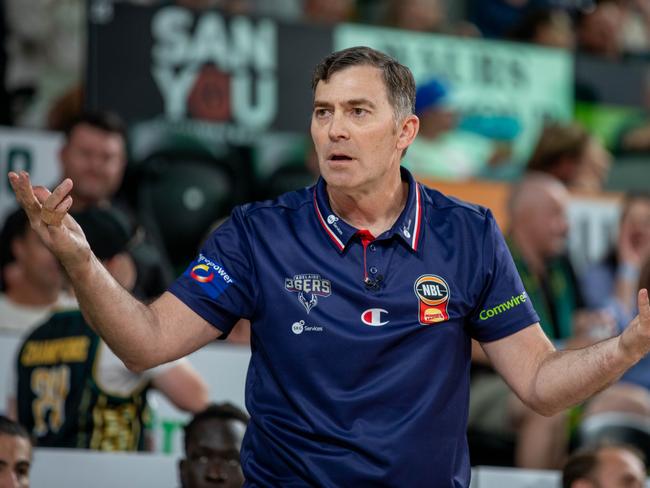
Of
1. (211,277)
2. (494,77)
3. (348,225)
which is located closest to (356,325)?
(348,225)

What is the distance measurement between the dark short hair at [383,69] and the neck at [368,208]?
0.23 meters

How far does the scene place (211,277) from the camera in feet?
10.9

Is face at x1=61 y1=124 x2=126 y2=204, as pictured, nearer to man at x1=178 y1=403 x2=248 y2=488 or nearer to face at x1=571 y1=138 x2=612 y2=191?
man at x1=178 y1=403 x2=248 y2=488

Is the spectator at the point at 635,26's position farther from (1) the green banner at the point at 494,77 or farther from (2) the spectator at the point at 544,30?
(1) the green banner at the point at 494,77

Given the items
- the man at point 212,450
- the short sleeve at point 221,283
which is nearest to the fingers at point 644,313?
the short sleeve at point 221,283

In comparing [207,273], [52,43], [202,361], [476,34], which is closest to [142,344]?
[207,273]

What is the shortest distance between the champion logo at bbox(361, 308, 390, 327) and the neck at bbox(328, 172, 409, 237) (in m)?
0.26

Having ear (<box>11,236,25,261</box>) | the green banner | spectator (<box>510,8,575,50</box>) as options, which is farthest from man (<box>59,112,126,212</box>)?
spectator (<box>510,8,575,50</box>)

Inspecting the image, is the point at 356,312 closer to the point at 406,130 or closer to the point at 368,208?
the point at 368,208

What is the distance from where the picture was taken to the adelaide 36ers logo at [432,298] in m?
3.28

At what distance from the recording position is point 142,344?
321cm

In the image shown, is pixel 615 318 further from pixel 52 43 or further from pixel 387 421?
pixel 387 421

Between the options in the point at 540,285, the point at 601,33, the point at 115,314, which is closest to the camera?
the point at 115,314

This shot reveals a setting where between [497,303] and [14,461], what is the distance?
2319mm
